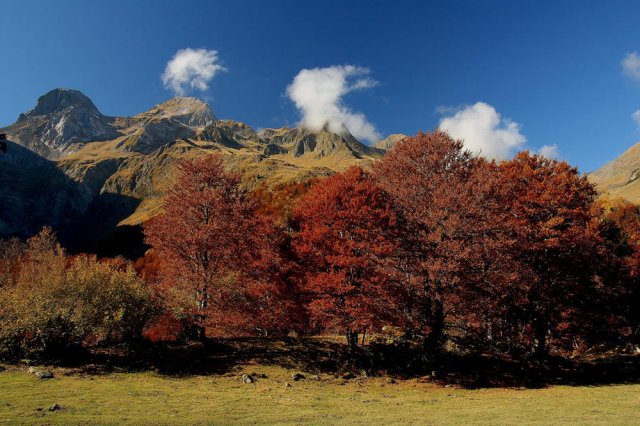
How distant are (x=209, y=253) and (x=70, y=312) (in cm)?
1106

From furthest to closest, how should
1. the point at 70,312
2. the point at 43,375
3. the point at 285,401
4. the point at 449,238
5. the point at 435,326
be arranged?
the point at 435,326 → the point at 449,238 → the point at 70,312 → the point at 43,375 → the point at 285,401

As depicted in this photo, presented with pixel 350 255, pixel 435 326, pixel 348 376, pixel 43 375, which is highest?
pixel 350 255

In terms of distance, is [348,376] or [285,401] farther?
[348,376]

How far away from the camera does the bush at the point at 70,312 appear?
26.4m

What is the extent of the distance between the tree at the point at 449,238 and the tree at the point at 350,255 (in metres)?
1.76

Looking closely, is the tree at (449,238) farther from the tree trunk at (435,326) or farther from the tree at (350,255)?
the tree at (350,255)

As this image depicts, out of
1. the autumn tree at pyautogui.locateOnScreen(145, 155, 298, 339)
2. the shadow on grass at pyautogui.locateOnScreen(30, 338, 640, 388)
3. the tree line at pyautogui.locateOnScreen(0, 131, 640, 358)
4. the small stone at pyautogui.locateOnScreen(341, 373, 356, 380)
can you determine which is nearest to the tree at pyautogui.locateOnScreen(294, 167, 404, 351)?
the tree line at pyautogui.locateOnScreen(0, 131, 640, 358)

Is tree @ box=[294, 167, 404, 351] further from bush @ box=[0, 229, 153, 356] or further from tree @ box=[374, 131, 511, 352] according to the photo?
bush @ box=[0, 229, 153, 356]

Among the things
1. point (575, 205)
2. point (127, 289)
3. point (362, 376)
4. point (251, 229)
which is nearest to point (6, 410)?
point (127, 289)

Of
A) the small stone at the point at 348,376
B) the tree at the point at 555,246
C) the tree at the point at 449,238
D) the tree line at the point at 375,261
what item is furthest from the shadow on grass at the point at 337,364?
the tree at the point at 555,246

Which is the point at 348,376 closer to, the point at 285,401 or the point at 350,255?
the point at 285,401

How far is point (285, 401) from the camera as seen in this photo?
2177 cm

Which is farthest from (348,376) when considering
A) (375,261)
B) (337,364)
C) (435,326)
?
(375,261)

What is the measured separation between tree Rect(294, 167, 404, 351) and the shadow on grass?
313cm
